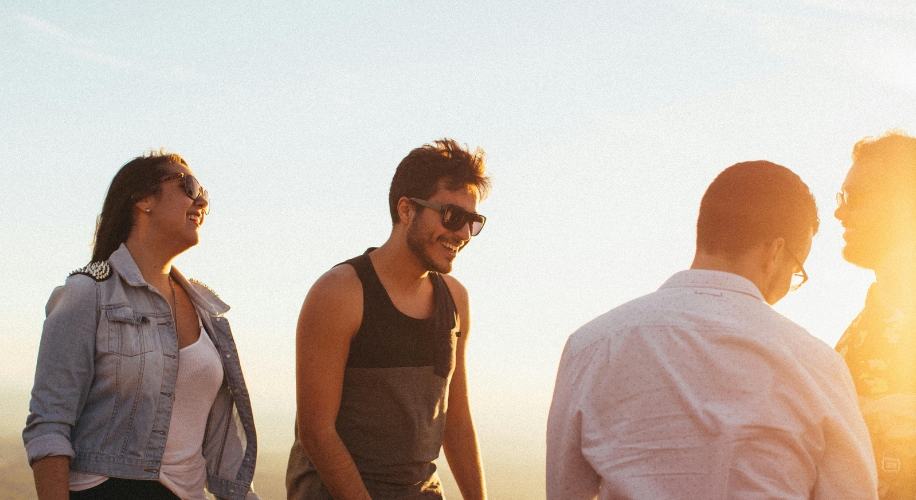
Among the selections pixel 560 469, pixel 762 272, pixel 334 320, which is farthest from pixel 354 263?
pixel 762 272

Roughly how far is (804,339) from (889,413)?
118 centimetres

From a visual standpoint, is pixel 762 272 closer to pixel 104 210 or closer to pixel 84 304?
pixel 84 304

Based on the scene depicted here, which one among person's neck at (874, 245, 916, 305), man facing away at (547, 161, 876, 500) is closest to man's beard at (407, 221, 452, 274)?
man facing away at (547, 161, 876, 500)

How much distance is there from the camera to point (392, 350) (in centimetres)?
405

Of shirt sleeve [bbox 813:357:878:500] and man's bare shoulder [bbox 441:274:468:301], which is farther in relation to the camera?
man's bare shoulder [bbox 441:274:468:301]

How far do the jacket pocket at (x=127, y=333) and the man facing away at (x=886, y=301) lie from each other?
10.7 feet

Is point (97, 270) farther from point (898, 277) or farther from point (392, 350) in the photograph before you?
point (898, 277)

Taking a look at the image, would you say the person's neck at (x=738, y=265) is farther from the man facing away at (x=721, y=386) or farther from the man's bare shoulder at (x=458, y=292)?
the man's bare shoulder at (x=458, y=292)

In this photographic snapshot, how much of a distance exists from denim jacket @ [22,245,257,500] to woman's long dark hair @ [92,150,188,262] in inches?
4.5

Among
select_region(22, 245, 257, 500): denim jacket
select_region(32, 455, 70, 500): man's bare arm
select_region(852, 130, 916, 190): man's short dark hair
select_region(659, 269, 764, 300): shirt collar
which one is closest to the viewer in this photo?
select_region(659, 269, 764, 300): shirt collar

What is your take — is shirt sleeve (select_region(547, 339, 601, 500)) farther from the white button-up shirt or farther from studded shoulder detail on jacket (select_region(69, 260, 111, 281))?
studded shoulder detail on jacket (select_region(69, 260, 111, 281))

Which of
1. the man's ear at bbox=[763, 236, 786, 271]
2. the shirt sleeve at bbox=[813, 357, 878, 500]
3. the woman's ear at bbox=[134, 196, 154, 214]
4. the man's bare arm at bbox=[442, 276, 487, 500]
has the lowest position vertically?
the man's bare arm at bbox=[442, 276, 487, 500]

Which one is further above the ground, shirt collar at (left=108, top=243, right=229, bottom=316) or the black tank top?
shirt collar at (left=108, top=243, right=229, bottom=316)

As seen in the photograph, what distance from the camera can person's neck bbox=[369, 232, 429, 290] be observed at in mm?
4258
